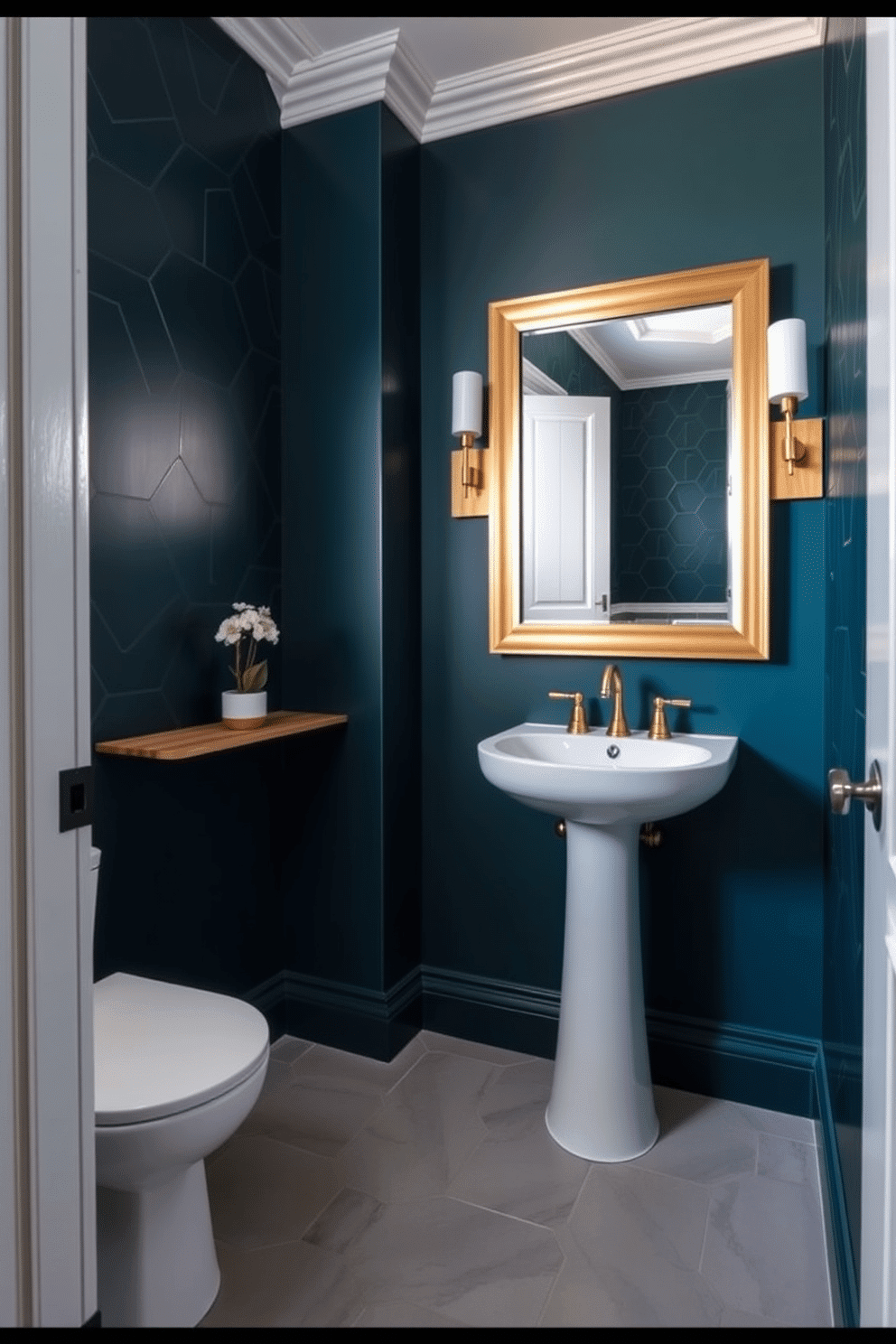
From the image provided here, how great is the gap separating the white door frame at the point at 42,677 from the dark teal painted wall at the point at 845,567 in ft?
3.11

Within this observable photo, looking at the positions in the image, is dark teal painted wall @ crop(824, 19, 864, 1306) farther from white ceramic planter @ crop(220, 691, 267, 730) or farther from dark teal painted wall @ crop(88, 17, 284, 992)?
dark teal painted wall @ crop(88, 17, 284, 992)

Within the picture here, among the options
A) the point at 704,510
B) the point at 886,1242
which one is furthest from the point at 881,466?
the point at 704,510

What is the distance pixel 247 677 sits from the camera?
78.4 inches

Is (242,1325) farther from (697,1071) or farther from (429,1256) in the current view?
(697,1071)

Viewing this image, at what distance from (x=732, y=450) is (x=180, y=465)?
1.33 metres

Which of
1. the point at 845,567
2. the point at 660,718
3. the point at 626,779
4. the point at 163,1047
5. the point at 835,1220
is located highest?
the point at 845,567

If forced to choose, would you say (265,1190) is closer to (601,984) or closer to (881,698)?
(601,984)

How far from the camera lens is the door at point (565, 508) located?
215cm

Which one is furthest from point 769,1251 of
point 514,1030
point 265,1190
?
point 265,1190

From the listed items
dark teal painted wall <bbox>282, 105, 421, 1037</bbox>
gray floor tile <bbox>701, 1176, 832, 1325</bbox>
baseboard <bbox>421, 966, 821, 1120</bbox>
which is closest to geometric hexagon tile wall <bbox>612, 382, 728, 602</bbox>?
dark teal painted wall <bbox>282, 105, 421, 1037</bbox>

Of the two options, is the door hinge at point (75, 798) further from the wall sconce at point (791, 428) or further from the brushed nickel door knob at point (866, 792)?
the wall sconce at point (791, 428)

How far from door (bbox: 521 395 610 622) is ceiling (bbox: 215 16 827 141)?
0.79m

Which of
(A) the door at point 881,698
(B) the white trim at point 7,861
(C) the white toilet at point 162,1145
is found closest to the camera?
(A) the door at point 881,698

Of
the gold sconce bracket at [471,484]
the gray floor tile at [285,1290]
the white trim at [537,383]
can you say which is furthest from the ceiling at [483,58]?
the gray floor tile at [285,1290]
